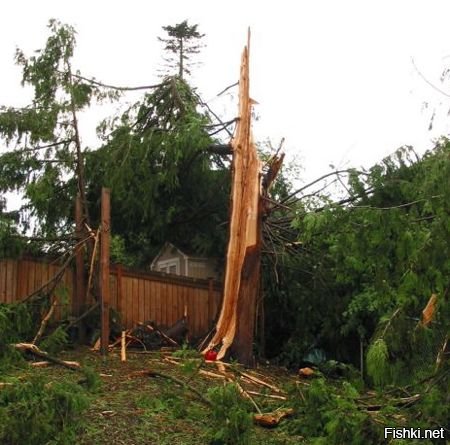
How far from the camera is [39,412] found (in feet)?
19.1

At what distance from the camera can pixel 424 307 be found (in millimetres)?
5926

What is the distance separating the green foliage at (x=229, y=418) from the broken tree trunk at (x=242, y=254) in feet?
15.2

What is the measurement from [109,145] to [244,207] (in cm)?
293

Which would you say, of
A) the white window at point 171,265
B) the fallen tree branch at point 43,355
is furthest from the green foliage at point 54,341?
the white window at point 171,265

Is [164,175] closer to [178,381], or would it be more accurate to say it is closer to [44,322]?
[44,322]

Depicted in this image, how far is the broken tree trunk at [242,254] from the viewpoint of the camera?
11.5 m

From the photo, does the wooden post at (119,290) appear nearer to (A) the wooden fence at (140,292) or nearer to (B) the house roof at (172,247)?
(A) the wooden fence at (140,292)

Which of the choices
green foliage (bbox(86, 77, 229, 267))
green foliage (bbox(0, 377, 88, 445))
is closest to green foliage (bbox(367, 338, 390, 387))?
green foliage (bbox(0, 377, 88, 445))

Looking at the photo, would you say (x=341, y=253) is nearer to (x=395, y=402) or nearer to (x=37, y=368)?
(x=395, y=402)

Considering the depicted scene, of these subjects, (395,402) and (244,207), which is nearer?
(395,402)

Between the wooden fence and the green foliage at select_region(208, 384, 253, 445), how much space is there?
460 centimetres

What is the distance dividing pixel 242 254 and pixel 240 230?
37 cm

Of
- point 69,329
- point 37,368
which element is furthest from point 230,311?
point 37,368

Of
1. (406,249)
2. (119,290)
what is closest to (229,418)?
(406,249)
